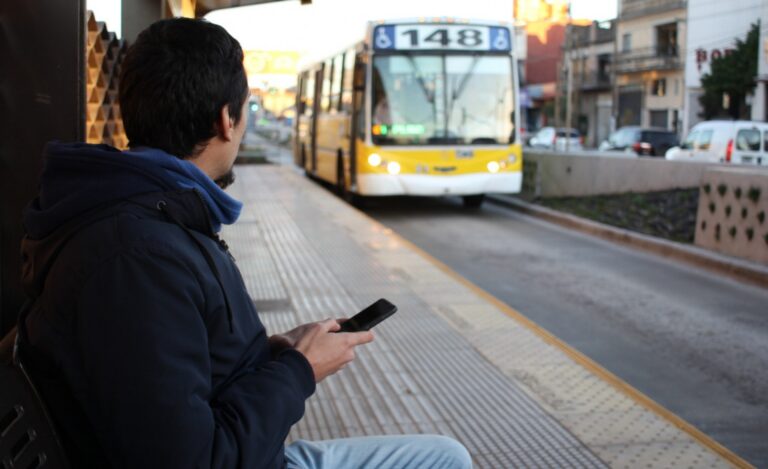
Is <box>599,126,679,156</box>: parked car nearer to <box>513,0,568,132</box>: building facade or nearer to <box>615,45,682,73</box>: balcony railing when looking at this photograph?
<box>615,45,682,73</box>: balcony railing

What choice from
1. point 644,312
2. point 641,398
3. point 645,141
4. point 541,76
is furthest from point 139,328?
point 541,76

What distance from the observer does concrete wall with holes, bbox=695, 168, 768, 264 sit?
10.0 meters

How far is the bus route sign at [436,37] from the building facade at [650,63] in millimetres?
39763

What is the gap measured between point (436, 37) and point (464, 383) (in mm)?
11369

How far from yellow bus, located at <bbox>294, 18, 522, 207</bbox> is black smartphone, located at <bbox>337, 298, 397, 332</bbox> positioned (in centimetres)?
1334

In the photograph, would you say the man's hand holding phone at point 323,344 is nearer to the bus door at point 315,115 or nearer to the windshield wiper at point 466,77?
the windshield wiper at point 466,77

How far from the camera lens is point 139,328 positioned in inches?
60.7

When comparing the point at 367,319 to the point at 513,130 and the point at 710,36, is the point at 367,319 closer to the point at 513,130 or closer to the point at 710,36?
the point at 513,130

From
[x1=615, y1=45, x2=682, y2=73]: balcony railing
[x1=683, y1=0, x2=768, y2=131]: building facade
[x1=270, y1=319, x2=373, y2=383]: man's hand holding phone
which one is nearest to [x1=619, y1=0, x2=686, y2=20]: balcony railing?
[x1=683, y1=0, x2=768, y2=131]: building facade

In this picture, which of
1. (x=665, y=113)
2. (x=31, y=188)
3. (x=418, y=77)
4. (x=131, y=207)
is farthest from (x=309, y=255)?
(x=665, y=113)

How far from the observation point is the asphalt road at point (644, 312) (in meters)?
5.80

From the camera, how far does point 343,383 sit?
5109 millimetres

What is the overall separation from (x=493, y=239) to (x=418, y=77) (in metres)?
3.76

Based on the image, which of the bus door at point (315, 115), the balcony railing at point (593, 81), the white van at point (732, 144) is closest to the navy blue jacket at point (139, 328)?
the bus door at point (315, 115)
